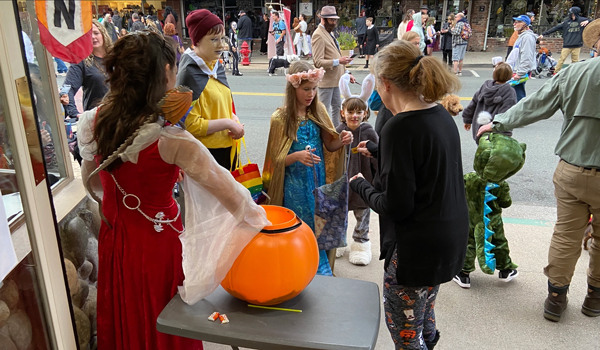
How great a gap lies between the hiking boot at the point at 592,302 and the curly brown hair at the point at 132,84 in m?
3.07

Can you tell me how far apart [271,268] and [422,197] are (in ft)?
2.35

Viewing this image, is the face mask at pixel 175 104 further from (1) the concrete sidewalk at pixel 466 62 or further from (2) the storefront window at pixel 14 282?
(1) the concrete sidewalk at pixel 466 62

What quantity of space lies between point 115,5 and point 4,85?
2106cm

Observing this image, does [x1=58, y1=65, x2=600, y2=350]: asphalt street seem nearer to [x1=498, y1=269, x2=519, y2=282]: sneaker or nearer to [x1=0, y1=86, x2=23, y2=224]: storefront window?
[x1=498, y1=269, x2=519, y2=282]: sneaker

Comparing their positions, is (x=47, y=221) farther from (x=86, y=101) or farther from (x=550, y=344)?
(x=550, y=344)

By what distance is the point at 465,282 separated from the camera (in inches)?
138

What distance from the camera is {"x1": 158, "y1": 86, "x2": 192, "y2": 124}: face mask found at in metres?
1.83

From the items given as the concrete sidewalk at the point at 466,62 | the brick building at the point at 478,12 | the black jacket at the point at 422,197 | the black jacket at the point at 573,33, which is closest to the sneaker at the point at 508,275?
the black jacket at the point at 422,197

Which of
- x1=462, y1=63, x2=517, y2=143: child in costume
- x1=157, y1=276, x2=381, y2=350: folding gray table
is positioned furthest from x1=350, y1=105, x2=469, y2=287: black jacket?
x1=462, y1=63, x2=517, y2=143: child in costume

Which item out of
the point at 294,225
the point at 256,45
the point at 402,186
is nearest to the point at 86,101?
the point at 294,225

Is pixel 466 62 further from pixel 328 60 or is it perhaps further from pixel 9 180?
pixel 9 180

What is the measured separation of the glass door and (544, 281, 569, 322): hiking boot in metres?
2.94

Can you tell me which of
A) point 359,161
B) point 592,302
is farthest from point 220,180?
point 592,302

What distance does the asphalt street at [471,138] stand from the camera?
5.52 m
